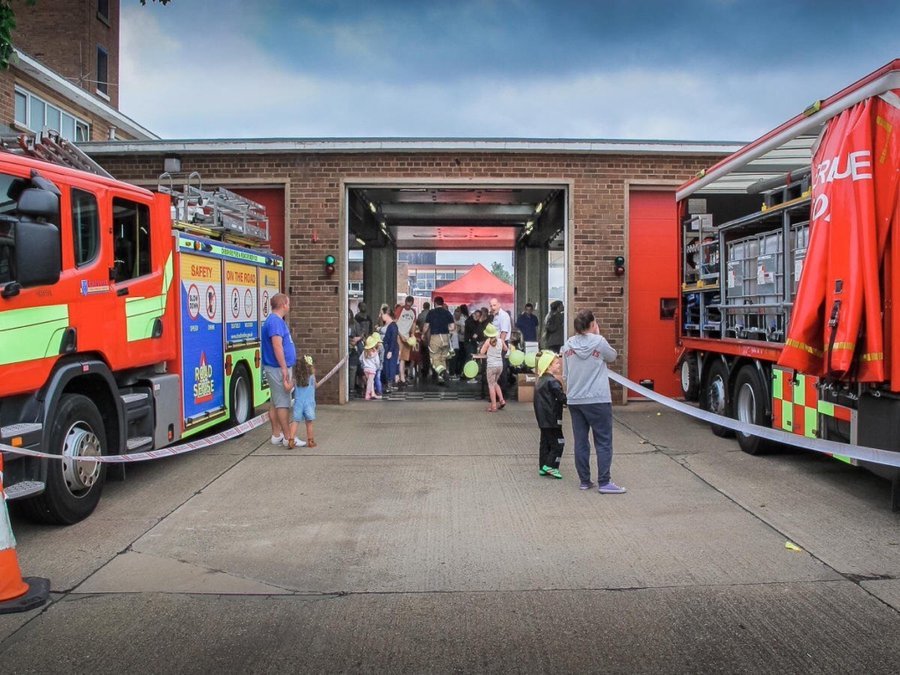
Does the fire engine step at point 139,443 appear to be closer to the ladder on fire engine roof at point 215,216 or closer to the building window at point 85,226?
the building window at point 85,226

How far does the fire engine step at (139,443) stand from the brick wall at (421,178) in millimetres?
5575

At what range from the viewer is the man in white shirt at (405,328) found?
47.6ft

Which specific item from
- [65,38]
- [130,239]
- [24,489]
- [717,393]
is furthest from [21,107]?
[717,393]

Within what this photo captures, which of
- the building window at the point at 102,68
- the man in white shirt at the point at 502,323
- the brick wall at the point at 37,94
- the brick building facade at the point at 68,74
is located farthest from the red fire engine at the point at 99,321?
the building window at the point at 102,68

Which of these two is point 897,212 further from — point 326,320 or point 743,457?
point 326,320

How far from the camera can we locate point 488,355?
37.7 feet

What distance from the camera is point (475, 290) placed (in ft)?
77.0

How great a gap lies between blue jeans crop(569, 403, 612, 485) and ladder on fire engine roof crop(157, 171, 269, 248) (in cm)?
446

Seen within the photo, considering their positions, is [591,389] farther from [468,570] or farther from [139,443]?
[139,443]

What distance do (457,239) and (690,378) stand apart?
1331 centimetres

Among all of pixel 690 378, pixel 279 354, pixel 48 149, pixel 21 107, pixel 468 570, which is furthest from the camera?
pixel 21 107

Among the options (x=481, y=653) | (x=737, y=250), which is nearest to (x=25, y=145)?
(x=481, y=653)

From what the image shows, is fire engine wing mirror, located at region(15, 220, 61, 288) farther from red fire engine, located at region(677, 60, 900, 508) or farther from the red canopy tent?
the red canopy tent

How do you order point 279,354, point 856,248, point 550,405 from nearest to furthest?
point 856,248
point 550,405
point 279,354
